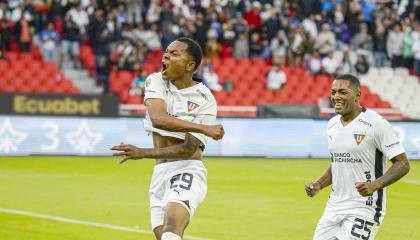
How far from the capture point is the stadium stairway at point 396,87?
3331cm

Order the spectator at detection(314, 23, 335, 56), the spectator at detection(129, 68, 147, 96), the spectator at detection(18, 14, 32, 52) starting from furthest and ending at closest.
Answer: the spectator at detection(314, 23, 335, 56) < the spectator at detection(129, 68, 147, 96) < the spectator at detection(18, 14, 32, 52)

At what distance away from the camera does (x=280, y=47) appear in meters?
31.7

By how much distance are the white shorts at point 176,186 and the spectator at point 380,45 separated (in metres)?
25.3

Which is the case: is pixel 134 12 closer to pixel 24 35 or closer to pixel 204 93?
pixel 24 35

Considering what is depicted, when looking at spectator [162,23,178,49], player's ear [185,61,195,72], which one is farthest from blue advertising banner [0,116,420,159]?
player's ear [185,61,195,72]

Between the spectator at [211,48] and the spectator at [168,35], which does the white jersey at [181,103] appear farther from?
the spectator at [211,48]

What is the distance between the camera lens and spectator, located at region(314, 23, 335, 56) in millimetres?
31781

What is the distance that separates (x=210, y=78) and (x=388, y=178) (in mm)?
22037

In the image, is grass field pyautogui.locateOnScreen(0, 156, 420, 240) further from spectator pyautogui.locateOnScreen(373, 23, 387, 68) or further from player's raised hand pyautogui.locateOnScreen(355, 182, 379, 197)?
spectator pyautogui.locateOnScreen(373, 23, 387, 68)

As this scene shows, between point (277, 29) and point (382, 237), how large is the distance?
19.3 meters

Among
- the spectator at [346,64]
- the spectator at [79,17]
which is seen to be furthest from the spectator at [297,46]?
the spectator at [79,17]

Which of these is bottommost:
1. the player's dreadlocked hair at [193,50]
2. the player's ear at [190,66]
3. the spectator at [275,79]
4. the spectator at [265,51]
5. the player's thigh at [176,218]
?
the spectator at [275,79]

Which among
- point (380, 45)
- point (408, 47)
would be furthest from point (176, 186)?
point (380, 45)

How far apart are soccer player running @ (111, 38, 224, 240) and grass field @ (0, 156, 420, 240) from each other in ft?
14.3
